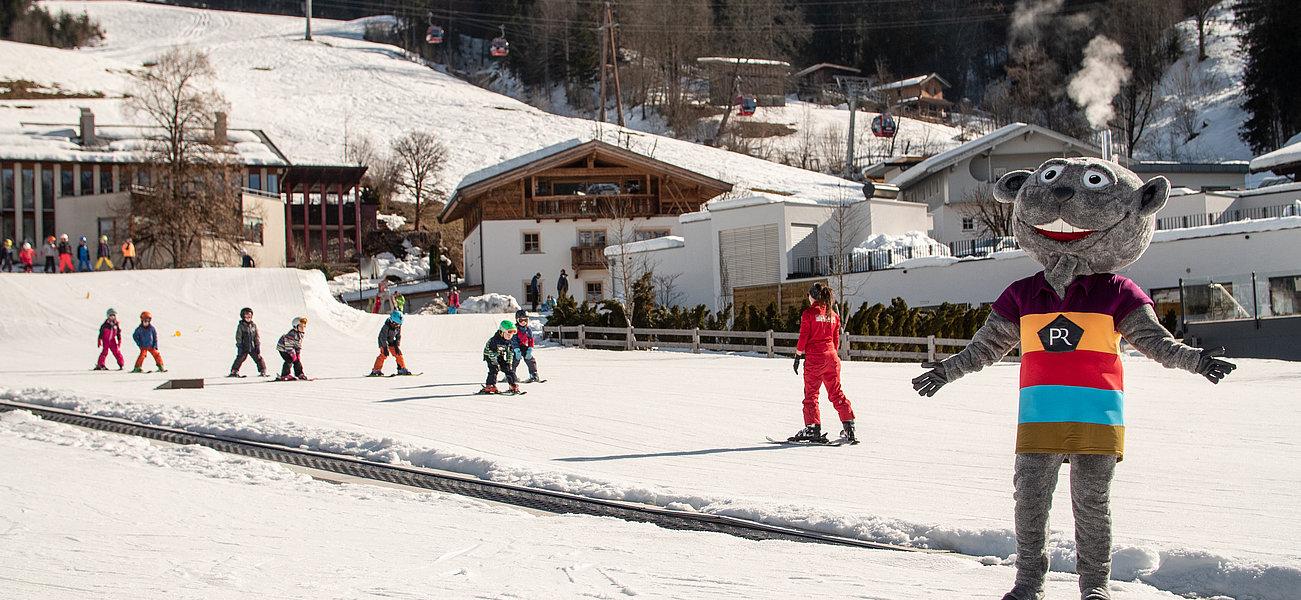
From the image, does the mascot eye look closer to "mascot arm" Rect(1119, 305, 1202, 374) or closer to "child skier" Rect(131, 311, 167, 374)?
"mascot arm" Rect(1119, 305, 1202, 374)

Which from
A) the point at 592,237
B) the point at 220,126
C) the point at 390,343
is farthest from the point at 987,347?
the point at 220,126

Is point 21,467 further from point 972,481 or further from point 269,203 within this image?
point 269,203

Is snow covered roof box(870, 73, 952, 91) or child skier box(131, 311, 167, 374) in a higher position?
snow covered roof box(870, 73, 952, 91)

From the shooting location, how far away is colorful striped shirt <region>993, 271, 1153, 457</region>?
18.0 feet

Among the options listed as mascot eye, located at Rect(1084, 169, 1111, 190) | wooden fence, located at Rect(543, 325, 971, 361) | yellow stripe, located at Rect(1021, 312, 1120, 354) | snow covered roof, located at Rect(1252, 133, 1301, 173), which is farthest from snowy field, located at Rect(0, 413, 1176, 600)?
snow covered roof, located at Rect(1252, 133, 1301, 173)

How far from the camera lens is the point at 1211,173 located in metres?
49.5

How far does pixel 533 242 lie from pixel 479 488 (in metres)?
44.8

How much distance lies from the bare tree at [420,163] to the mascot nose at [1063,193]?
7010 cm

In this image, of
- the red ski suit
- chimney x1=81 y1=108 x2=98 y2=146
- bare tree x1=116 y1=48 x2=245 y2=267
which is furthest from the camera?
chimney x1=81 y1=108 x2=98 y2=146

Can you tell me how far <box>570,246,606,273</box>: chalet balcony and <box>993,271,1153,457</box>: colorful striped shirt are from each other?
4808 cm

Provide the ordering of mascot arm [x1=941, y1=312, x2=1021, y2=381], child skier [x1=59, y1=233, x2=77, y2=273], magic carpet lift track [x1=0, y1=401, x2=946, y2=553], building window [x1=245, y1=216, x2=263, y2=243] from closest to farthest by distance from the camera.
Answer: mascot arm [x1=941, y1=312, x2=1021, y2=381], magic carpet lift track [x1=0, y1=401, x2=946, y2=553], child skier [x1=59, y1=233, x2=77, y2=273], building window [x1=245, y1=216, x2=263, y2=243]

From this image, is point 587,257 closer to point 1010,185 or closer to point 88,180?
point 88,180

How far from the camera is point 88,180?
59656mm

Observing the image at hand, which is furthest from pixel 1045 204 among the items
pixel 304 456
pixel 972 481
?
pixel 304 456
